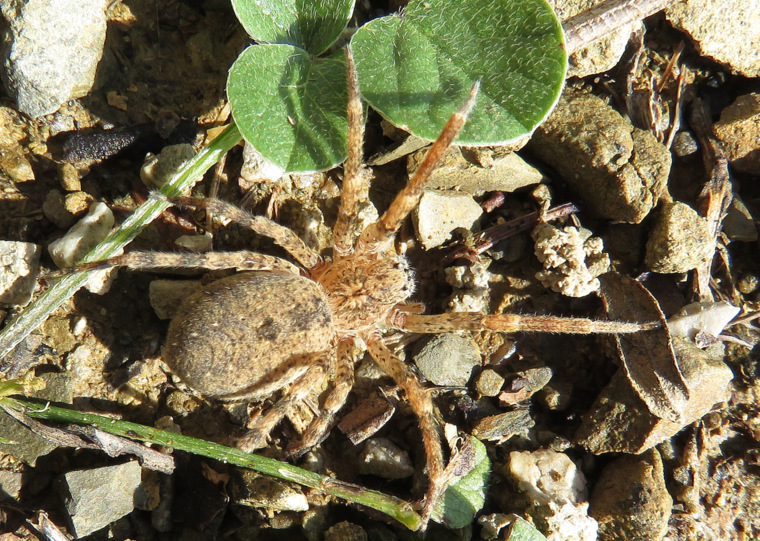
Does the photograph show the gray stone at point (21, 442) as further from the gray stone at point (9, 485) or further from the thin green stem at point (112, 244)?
the thin green stem at point (112, 244)

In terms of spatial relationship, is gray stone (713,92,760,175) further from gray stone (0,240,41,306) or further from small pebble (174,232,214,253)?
gray stone (0,240,41,306)

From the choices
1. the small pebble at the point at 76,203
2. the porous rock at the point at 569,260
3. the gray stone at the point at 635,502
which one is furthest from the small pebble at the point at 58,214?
the gray stone at the point at 635,502

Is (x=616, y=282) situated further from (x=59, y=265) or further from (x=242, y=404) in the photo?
(x=59, y=265)

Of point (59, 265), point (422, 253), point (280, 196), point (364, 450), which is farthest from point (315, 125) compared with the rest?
point (364, 450)

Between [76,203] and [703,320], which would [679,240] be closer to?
[703,320]

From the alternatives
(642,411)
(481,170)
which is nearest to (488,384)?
(642,411)

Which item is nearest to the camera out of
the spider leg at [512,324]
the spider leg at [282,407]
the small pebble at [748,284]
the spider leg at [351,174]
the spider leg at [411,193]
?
the spider leg at [411,193]
